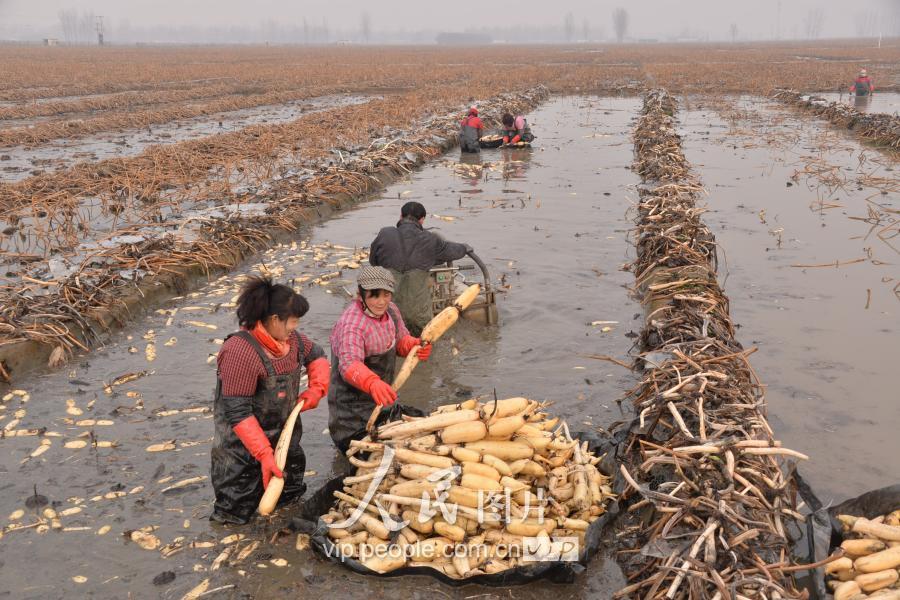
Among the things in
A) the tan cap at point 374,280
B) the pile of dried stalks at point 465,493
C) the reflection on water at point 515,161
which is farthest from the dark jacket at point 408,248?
the reflection on water at point 515,161

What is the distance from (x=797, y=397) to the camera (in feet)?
21.5

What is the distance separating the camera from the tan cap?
479 centimetres

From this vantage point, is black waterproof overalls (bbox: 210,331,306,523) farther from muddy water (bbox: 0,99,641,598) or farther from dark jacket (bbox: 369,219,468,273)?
dark jacket (bbox: 369,219,468,273)

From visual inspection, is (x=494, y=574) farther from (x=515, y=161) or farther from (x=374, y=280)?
(x=515, y=161)

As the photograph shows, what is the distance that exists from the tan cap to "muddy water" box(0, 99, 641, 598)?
1.59 meters

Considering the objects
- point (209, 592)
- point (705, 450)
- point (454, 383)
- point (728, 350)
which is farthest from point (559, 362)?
point (209, 592)

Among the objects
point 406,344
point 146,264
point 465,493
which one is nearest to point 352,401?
point 406,344

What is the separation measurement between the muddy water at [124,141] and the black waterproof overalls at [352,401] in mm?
14742

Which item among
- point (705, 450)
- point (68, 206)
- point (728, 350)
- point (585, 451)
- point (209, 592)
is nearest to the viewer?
point (209, 592)

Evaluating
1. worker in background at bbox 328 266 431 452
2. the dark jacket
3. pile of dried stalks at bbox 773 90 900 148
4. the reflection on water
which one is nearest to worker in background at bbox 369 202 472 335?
the dark jacket

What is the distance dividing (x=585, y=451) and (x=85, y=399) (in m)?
4.43

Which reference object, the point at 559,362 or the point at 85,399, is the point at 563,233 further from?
the point at 85,399

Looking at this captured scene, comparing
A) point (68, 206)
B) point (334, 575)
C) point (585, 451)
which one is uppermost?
point (68, 206)

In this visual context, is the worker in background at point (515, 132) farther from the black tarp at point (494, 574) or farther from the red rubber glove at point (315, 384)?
the black tarp at point (494, 574)
